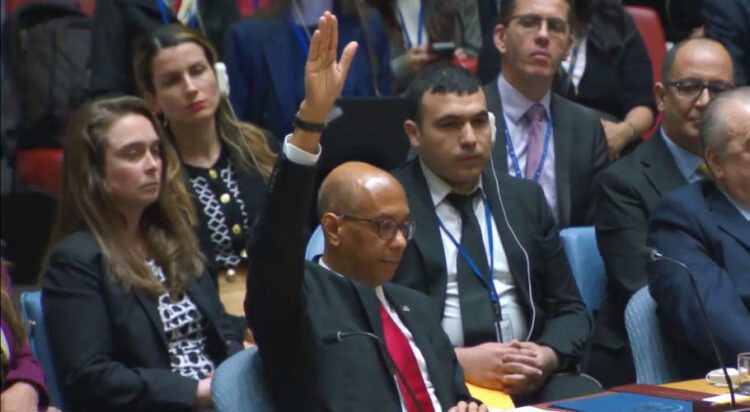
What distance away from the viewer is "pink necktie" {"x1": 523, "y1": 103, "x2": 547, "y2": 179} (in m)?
5.00

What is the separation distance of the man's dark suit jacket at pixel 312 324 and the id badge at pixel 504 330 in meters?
0.67

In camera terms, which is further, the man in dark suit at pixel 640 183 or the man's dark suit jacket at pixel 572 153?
the man's dark suit jacket at pixel 572 153

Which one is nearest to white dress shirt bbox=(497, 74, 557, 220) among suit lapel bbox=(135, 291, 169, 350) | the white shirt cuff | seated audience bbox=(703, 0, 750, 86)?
seated audience bbox=(703, 0, 750, 86)

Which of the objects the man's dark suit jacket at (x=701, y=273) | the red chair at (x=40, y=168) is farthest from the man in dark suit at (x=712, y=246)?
the red chair at (x=40, y=168)

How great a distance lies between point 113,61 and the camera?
5059mm

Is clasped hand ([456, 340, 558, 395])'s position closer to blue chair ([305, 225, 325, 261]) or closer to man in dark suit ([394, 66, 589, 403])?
man in dark suit ([394, 66, 589, 403])

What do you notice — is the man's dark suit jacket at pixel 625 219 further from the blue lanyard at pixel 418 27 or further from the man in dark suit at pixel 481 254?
the blue lanyard at pixel 418 27

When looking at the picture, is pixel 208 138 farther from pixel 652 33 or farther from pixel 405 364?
pixel 652 33

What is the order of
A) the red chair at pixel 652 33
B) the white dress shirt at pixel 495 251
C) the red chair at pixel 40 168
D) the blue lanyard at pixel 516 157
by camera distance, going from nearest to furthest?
the white dress shirt at pixel 495 251 < the blue lanyard at pixel 516 157 < the red chair at pixel 40 168 < the red chair at pixel 652 33

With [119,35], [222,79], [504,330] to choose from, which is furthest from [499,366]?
[119,35]

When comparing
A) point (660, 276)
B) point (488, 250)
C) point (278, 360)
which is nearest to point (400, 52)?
point (488, 250)

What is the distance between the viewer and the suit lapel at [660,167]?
466cm

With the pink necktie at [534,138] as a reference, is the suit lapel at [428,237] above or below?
below

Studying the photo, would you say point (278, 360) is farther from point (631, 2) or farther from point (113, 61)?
point (631, 2)
